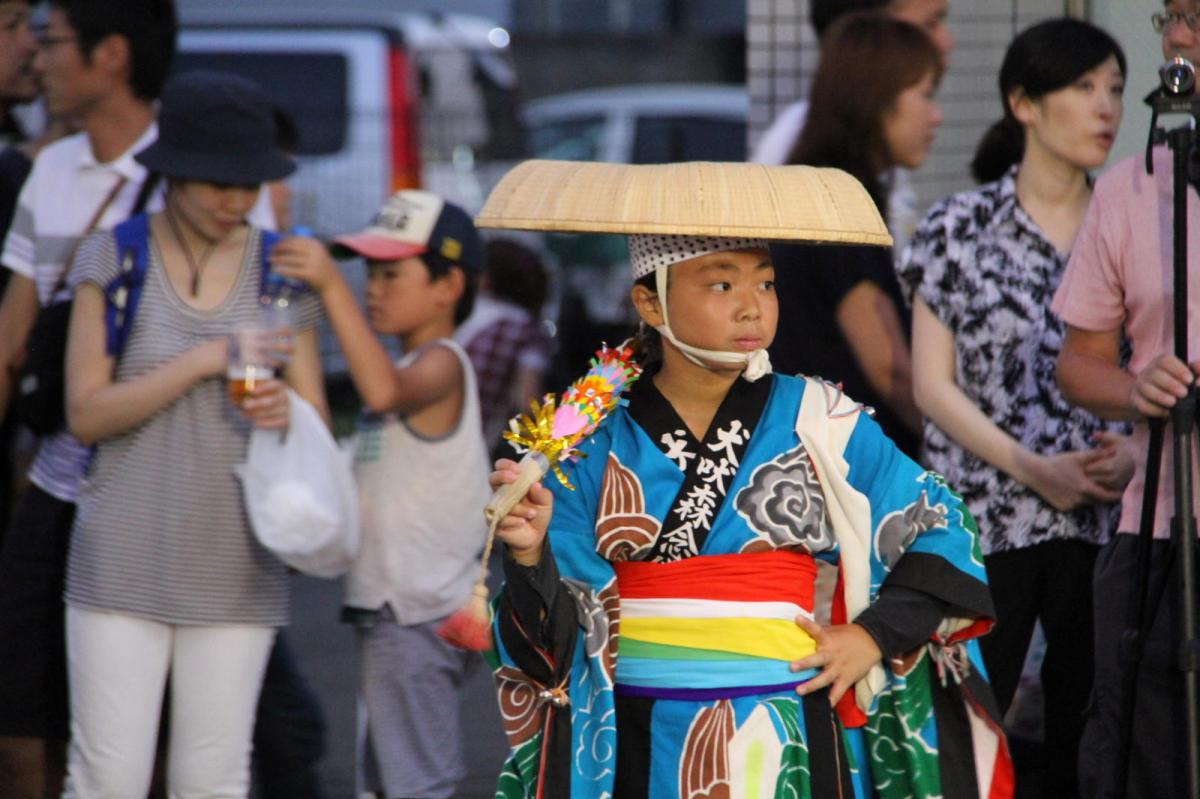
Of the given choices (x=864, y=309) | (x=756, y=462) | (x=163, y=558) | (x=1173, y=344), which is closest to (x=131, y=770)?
(x=163, y=558)

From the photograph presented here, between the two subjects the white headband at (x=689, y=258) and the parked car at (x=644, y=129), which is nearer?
the white headband at (x=689, y=258)

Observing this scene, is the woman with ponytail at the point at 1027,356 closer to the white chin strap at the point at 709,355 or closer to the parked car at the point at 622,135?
the white chin strap at the point at 709,355

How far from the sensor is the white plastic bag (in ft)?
15.0

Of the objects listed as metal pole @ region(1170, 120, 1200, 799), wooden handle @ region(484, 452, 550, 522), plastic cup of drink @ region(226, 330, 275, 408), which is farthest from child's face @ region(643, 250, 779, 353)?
plastic cup of drink @ region(226, 330, 275, 408)

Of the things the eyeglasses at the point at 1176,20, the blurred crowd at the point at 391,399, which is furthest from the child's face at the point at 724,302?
the eyeglasses at the point at 1176,20

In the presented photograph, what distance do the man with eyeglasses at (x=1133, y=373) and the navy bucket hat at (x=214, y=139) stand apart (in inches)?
77.9

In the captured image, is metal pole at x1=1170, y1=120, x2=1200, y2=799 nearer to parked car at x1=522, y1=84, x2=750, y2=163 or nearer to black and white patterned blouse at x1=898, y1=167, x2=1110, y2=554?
black and white patterned blouse at x1=898, y1=167, x2=1110, y2=554

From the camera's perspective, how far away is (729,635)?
3.49 metres

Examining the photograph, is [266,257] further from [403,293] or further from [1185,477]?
[1185,477]

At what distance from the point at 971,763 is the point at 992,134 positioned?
248 centimetres

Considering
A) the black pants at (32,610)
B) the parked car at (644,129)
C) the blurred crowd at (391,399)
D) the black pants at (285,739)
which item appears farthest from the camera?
the parked car at (644,129)

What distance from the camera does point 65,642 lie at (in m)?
4.93

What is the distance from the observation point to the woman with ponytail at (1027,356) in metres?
4.56

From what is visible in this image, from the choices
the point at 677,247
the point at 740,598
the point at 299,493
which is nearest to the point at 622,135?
the point at 299,493
